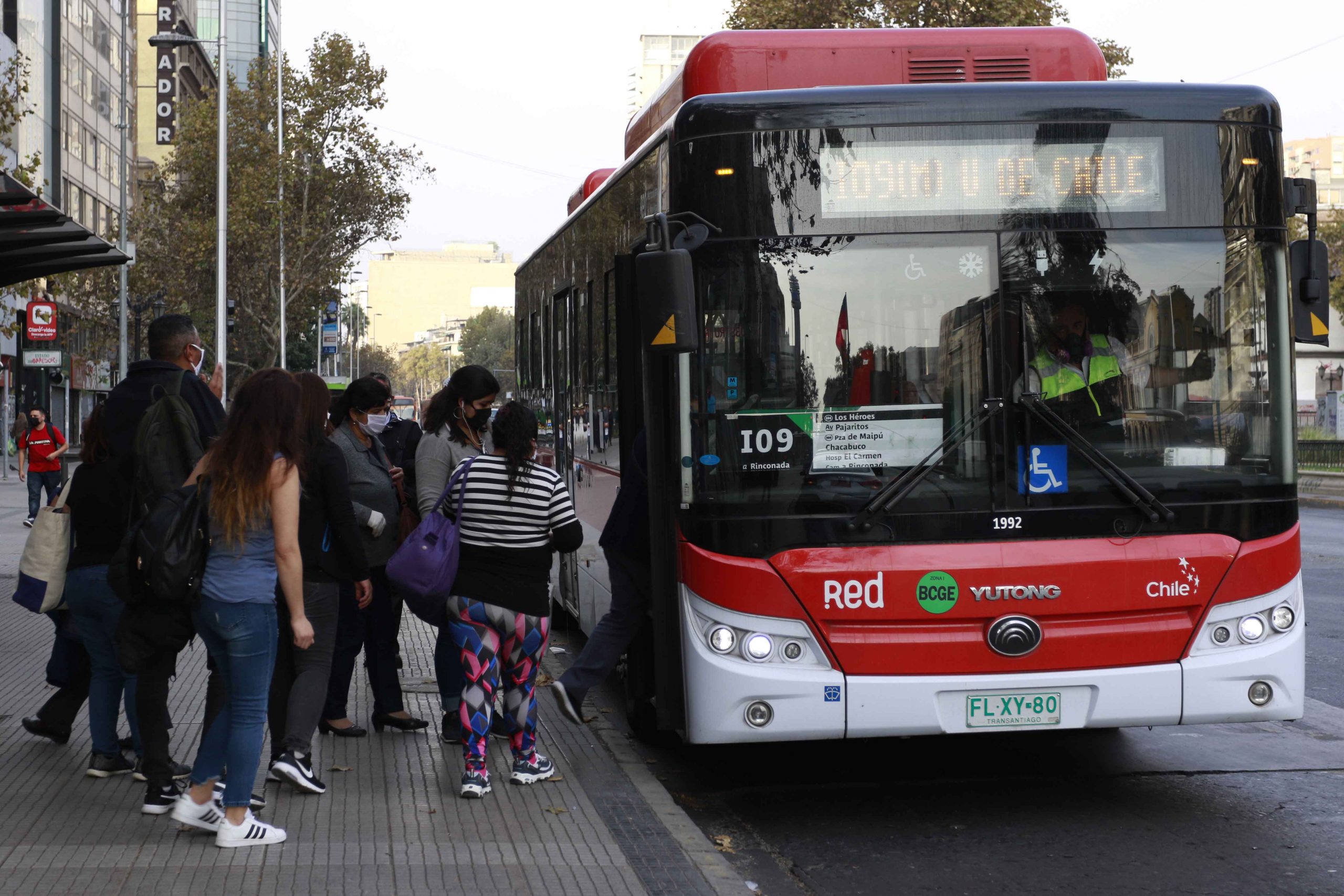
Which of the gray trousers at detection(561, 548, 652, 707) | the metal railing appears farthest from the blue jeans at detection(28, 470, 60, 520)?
the metal railing

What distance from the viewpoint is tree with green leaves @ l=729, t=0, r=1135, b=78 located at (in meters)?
28.5

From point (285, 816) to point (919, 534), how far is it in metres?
2.60

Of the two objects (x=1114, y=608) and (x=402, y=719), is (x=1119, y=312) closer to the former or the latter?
(x=1114, y=608)

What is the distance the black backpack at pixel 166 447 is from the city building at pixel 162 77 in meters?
56.9

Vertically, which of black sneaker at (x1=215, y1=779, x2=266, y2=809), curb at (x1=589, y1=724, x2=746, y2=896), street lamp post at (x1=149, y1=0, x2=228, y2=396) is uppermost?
street lamp post at (x1=149, y1=0, x2=228, y2=396)

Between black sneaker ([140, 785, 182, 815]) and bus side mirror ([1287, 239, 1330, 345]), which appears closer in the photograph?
black sneaker ([140, 785, 182, 815])

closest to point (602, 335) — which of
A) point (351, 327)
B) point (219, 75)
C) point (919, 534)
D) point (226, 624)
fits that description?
point (919, 534)

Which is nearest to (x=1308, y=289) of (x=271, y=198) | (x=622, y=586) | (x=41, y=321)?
(x=622, y=586)

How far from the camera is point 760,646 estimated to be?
5984 mm

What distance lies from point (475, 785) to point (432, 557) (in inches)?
36.8

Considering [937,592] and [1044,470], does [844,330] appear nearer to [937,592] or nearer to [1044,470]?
[1044,470]

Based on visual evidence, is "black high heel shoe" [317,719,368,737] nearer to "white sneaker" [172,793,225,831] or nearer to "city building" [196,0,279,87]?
"white sneaker" [172,793,225,831]

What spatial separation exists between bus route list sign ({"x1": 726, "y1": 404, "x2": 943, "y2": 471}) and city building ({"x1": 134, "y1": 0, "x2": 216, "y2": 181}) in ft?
189

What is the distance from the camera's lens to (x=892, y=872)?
224 inches
